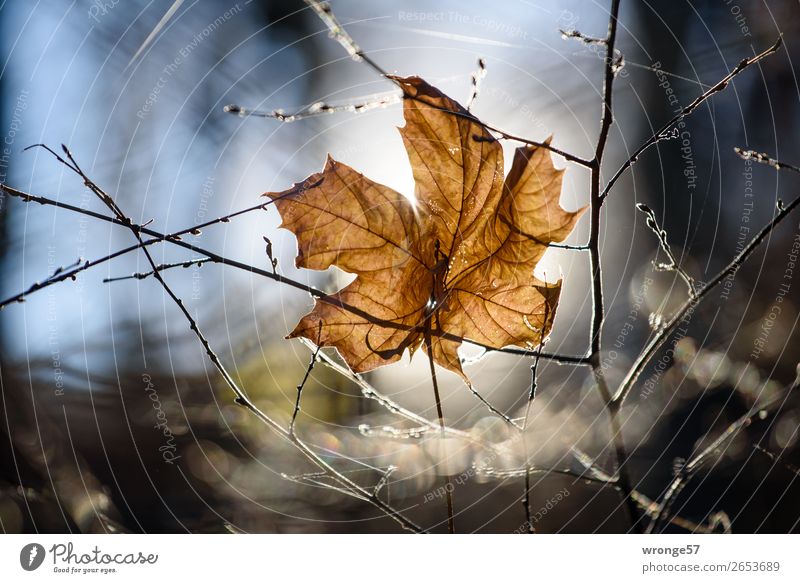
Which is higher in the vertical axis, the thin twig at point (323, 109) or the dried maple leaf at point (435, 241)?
the thin twig at point (323, 109)

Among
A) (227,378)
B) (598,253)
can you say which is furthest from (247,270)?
(598,253)

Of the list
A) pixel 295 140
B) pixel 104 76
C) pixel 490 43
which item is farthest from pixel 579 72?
pixel 104 76

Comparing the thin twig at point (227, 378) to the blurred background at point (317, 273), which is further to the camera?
the blurred background at point (317, 273)

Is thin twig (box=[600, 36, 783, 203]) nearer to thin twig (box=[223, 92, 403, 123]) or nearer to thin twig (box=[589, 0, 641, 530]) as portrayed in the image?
thin twig (box=[589, 0, 641, 530])

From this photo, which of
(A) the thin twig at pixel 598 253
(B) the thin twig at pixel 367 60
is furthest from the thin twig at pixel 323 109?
(A) the thin twig at pixel 598 253

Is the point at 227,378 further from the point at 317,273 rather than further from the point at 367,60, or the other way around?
the point at 317,273

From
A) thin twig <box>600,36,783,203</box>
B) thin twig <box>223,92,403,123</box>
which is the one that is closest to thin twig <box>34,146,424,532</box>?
thin twig <box>223,92,403,123</box>

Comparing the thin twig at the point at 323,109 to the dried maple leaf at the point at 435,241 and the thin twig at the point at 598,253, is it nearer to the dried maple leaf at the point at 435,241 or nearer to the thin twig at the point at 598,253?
the dried maple leaf at the point at 435,241

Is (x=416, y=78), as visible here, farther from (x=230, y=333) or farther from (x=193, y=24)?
(x=230, y=333)
